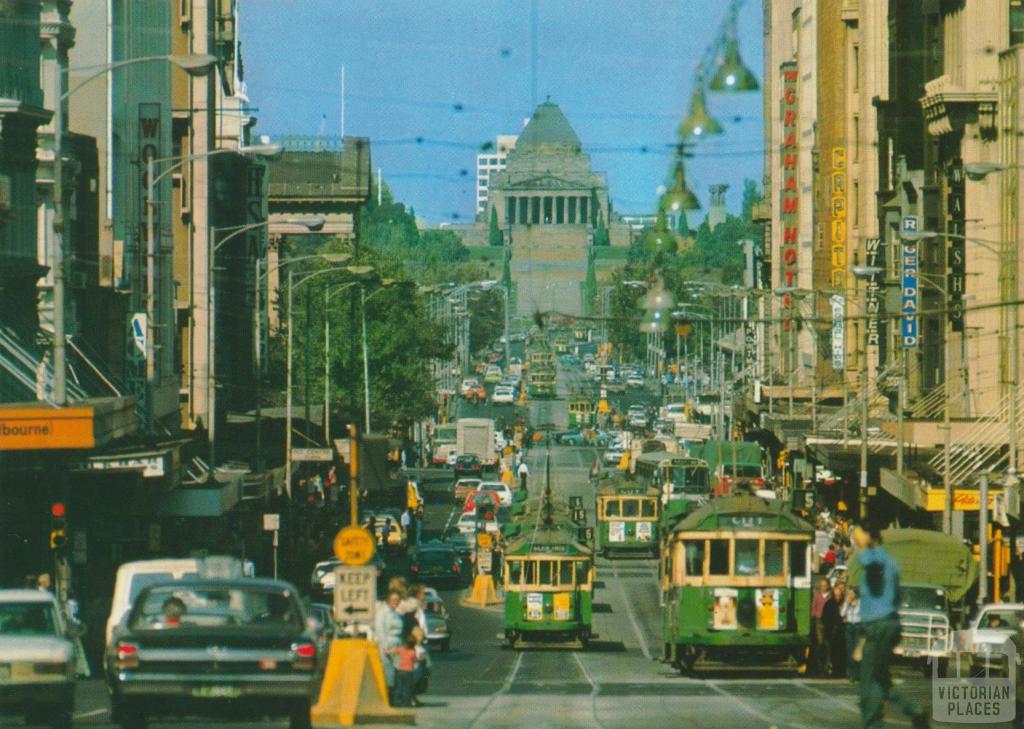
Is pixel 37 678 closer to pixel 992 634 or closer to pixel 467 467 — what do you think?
pixel 992 634

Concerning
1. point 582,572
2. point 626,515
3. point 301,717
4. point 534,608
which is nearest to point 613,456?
point 626,515

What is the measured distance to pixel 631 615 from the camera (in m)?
60.9

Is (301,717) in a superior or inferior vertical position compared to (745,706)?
superior

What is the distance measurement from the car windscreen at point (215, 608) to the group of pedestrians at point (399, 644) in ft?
16.3

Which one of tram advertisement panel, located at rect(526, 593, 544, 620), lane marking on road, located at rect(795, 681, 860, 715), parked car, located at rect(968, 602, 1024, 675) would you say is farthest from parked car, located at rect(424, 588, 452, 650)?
parked car, located at rect(968, 602, 1024, 675)

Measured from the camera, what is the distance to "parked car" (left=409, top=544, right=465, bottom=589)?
230 ft

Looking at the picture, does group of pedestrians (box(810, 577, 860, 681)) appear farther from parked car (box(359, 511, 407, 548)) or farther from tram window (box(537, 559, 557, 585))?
parked car (box(359, 511, 407, 548))

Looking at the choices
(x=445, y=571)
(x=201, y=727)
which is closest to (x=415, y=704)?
(x=201, y=727)

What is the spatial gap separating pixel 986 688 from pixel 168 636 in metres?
11.7

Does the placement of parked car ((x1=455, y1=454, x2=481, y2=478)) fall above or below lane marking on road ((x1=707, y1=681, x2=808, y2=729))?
below

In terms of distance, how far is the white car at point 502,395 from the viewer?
16862 centimetres

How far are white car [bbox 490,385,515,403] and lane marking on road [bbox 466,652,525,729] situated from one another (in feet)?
392

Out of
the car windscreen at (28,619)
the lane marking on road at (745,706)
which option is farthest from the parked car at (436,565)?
the car windscreen at (28,619)

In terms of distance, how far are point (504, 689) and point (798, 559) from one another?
5.98m
